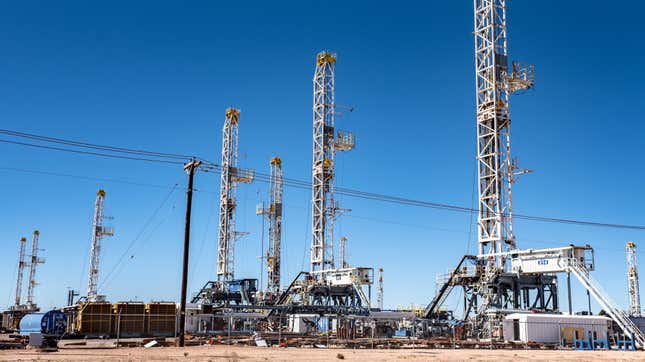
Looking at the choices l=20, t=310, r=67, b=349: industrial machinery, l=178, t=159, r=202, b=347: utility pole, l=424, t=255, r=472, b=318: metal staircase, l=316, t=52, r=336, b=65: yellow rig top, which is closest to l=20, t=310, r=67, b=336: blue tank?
l=20, t=310, r=67, b=349: industrial machinery

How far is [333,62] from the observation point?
A: 77562 millimetres

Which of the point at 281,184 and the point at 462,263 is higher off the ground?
the point at 281,184

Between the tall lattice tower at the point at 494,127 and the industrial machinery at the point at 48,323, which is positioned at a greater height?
the tall lattice tower at the point at 494,127

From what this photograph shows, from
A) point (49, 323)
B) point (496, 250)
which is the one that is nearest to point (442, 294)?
point (496, 250)

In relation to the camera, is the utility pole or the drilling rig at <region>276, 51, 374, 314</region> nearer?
the utility pole

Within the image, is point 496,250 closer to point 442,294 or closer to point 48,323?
point 442,294

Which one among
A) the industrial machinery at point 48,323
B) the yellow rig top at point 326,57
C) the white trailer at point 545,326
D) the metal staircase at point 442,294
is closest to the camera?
the white trailer at point 545,326

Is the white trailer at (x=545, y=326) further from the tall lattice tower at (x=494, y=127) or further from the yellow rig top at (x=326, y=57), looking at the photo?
the yellow rig top at (x=326, y=57)

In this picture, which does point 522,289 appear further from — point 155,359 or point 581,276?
point 155,359

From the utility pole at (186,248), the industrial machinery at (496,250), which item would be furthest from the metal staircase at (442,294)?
the utility pole at (186,248)

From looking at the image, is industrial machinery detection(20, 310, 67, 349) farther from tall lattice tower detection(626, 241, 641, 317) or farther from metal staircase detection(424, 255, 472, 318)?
tall lattice tower detection(626, 241, 641, 317)

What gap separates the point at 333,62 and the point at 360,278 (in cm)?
2443

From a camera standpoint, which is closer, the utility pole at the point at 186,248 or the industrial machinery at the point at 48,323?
the utility pole at the point at 186,248

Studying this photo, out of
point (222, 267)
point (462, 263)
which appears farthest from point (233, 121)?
point (462, 263)
